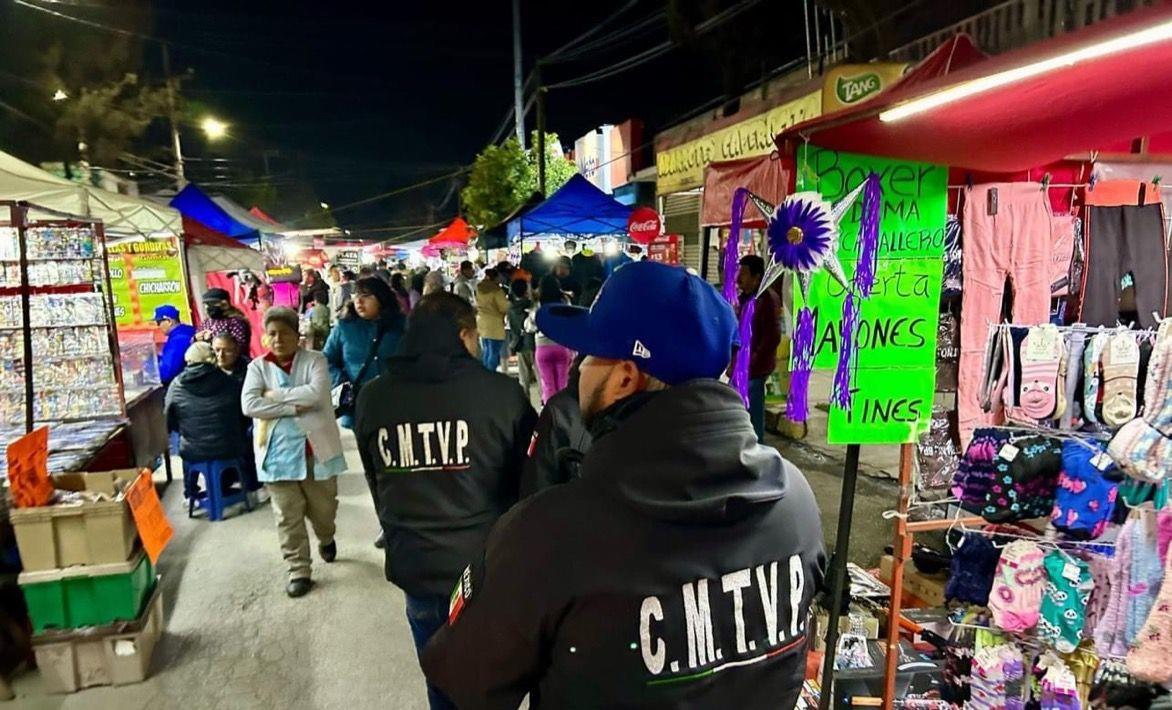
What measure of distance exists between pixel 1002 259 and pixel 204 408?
5.56m

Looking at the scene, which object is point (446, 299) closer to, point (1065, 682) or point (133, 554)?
point (133, 554)

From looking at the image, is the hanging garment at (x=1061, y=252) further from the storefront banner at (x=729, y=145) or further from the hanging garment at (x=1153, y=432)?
the storefront banner at (x=729, y=145)

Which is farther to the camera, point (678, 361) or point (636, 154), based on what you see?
point (636, 154)

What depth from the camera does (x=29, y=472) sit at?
3.42 meters

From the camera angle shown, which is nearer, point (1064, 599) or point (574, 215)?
point (1064, 599)

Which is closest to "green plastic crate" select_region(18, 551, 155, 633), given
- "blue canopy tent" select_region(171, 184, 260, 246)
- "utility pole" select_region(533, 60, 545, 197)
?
"blue canopy tent" select_region(171, 184, 260, 246)

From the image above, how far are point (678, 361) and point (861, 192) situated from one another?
1.70m

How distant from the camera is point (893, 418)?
270cm

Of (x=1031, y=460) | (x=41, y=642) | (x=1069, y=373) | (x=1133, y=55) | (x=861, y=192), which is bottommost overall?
(x=41, y=642)

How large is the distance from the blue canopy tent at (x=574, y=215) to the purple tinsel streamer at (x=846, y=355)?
8.41 meters

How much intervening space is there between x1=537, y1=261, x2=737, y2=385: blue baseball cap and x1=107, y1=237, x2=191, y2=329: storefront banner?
8722 millimetres

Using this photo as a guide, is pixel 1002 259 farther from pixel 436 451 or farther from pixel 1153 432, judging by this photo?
pixel 436 451

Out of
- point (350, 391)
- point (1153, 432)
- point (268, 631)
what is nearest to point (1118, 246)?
point (1153, 432)

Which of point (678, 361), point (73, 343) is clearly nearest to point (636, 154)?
point (73, 343)
